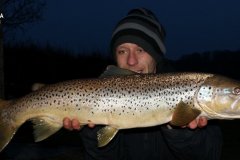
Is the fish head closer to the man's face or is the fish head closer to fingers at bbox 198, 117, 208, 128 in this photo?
fingers at bbox 198, 117, 208, 128

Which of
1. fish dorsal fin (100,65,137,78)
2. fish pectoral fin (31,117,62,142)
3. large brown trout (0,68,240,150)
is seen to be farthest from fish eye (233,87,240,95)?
fish pectoral fin (31,117,62,142)

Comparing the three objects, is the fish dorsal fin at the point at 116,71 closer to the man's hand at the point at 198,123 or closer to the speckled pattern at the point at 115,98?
the speckled pattern at the point at 115,98

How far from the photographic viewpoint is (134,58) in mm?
5008

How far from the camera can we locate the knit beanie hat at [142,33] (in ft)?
17.0

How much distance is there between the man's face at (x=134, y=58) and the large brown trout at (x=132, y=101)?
51cm

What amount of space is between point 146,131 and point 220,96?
96 cm

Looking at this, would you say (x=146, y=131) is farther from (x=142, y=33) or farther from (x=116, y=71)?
(x=142, y=33)

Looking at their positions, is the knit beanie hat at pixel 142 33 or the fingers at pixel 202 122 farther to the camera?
the knit beanie hat at pixel 142 33

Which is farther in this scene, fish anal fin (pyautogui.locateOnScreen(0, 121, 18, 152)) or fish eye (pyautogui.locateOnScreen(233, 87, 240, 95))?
fish anal fin (pyautogui.locateOnScreen(0, 121, 18, 152))

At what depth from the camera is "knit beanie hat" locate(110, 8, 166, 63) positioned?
5.17 meters

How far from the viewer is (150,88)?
172 inches

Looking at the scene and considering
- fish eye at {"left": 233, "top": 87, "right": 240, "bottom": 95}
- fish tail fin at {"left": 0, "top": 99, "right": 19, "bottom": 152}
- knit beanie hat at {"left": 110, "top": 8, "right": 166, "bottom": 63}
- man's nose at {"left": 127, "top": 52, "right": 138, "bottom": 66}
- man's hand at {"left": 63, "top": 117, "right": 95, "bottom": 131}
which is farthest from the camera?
knit beanie hat at {"left": 110, "top": 8, "right": 166, "bottom": 63}

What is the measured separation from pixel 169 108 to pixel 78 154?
6518mm

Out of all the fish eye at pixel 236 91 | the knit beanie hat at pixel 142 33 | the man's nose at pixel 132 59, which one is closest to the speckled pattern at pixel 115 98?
the fish eye at pixel 236 91
